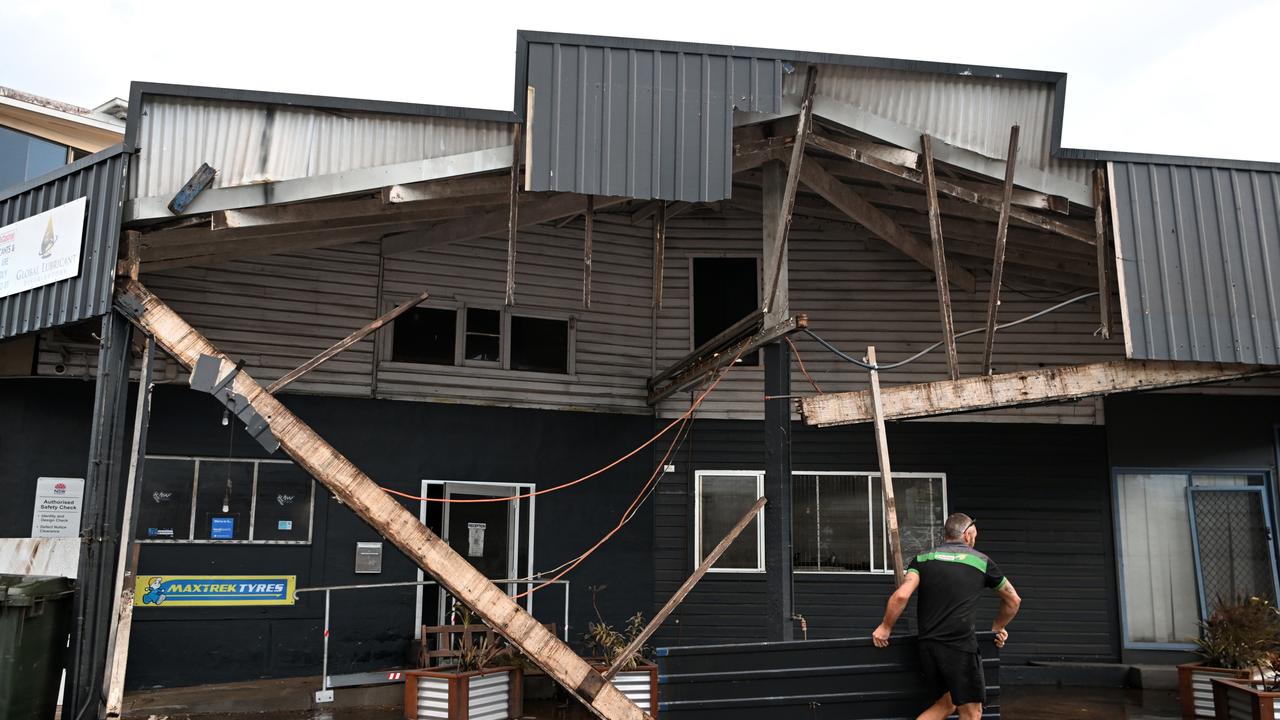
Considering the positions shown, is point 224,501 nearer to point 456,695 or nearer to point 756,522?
point 456,695

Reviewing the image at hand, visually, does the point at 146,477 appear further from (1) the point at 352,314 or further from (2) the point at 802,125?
(2) the point at 802,125

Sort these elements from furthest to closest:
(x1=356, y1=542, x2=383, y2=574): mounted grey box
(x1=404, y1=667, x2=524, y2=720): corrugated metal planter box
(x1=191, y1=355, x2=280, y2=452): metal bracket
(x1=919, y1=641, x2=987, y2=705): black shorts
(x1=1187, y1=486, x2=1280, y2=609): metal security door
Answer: (x1=1187, y1=486, x2=1280, y2=609): metal security door → (x1=356, y1=542, x2=383, y2=574): mounted grey box → (x1=404, y1=667, x2=524, y2=720): corrugated metal planter box → (x1=191, y1=355, x2=280, y2=452): metal bracket → (x1=919, y1=641, x2=987, y2=705): black shorts

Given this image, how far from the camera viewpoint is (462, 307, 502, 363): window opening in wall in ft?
44.0

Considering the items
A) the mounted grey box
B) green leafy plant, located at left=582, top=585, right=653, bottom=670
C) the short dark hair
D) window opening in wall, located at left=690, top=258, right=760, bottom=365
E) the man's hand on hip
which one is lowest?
green leafy plant, located at left=582, top=585, right=653, bottom=670

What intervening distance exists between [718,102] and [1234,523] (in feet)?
29.9

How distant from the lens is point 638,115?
1000cm

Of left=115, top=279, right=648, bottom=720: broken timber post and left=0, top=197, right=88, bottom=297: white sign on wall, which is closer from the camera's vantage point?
left=115, top=279, right=648, bottom=720: broken timber post

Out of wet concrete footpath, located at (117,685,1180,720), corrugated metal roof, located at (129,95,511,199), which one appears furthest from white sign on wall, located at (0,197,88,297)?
wet concrete footpath, located at (117,685,1180,720)

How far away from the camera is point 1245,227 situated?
35.2ft

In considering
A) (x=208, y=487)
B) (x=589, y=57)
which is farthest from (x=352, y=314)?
(x=589, y=57)

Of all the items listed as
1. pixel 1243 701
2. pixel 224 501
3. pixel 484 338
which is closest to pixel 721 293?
pixel 484 338

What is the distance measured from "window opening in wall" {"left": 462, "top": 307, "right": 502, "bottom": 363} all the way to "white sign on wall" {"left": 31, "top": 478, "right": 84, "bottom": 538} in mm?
4705

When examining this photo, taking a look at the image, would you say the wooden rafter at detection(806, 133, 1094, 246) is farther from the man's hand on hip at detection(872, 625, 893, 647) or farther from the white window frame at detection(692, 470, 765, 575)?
the man's hand on hip at detection(872, 625, 893, 647)

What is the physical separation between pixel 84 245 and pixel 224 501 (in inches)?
140
